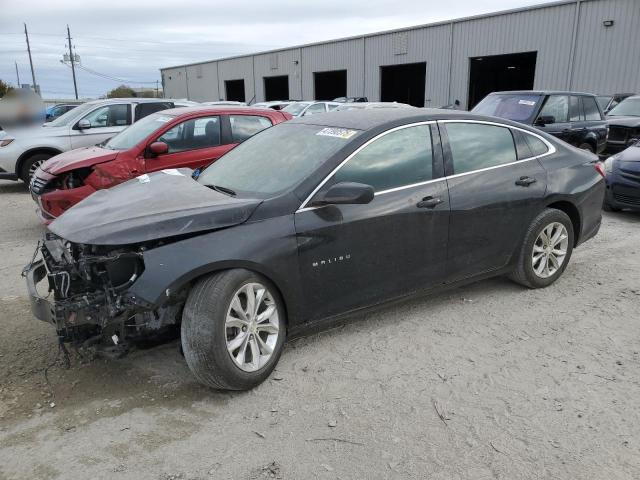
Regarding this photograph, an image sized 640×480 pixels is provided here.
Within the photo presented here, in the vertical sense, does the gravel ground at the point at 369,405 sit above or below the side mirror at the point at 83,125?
below

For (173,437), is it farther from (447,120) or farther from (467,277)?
→ (447,120)

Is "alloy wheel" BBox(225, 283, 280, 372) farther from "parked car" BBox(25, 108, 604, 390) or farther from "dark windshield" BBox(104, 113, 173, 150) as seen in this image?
"dark windshield" BBox(104, 113, 173, 150)

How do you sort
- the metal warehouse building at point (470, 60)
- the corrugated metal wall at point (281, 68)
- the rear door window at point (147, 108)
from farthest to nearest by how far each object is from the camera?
the corrugated metal wall at point (281, 68)
the metal warehouse building at point (470, 60)
the rear door window at point (147, 108)

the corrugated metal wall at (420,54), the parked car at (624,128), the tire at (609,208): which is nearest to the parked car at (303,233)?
the tire at (609,208)

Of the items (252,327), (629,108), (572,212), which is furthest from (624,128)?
(252,327)

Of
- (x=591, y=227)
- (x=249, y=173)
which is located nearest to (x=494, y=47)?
(x=591, y=227)

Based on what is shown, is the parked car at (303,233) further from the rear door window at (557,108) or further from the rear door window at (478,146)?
the rear door window at (557,108)

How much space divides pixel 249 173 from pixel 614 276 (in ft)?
12.2

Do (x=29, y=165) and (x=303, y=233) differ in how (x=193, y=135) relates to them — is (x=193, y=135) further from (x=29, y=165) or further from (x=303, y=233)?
(x=29, y=165)

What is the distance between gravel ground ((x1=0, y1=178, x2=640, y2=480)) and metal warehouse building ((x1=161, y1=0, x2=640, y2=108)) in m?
20.7

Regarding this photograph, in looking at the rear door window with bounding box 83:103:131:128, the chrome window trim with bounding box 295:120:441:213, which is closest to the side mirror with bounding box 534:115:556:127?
the chrome window trim with bounding box 295:120:441:213

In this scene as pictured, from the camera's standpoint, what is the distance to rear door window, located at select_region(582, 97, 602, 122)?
1133cm

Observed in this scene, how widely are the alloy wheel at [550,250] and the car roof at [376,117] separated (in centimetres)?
111

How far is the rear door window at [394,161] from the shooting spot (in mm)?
3695
